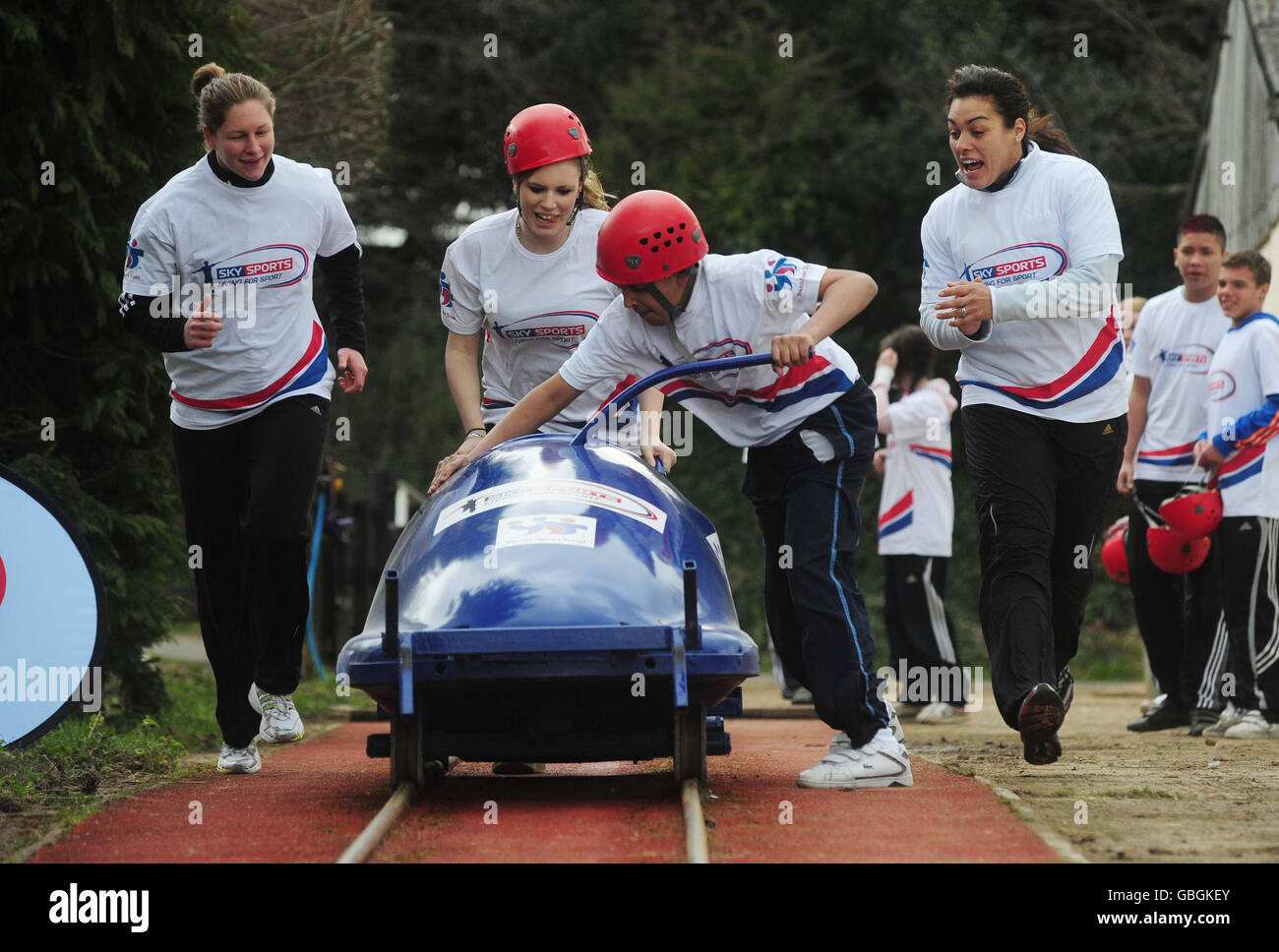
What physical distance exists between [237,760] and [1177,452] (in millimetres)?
5090

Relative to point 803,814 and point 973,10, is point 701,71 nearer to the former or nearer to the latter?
point 973,10

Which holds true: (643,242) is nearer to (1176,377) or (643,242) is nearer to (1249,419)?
(1249,419)

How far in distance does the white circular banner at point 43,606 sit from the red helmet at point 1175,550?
16.7 feet

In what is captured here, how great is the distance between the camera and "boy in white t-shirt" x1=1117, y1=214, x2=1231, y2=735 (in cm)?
920

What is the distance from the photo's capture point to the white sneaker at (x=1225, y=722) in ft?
28.1

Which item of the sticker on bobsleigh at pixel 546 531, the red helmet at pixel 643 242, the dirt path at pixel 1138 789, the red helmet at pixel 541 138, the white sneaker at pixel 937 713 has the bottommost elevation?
the white sneaker at pixel 937 713

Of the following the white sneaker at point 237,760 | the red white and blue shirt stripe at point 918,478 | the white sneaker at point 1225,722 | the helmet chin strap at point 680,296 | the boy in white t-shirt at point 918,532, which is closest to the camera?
the helmet chin strap at point 680,296

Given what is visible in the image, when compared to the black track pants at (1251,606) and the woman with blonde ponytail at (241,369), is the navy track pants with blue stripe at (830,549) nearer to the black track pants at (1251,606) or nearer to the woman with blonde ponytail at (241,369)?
the woman with blonde ponytail at (241,369)

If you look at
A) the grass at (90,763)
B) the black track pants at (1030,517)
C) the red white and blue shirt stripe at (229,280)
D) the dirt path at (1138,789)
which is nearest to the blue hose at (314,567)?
the grass at (90,763)

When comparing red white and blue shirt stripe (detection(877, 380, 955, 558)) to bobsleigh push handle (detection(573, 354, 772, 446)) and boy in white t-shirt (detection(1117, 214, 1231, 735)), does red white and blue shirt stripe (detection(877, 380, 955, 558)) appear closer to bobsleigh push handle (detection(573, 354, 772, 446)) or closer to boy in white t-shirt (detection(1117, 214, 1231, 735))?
boy in white t-shirt (detection(1117, 214, 1231, 735))

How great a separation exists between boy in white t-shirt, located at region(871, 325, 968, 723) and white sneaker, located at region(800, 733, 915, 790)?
14.9 ft

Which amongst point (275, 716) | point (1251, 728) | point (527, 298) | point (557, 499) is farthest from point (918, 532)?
point (557, 499)
